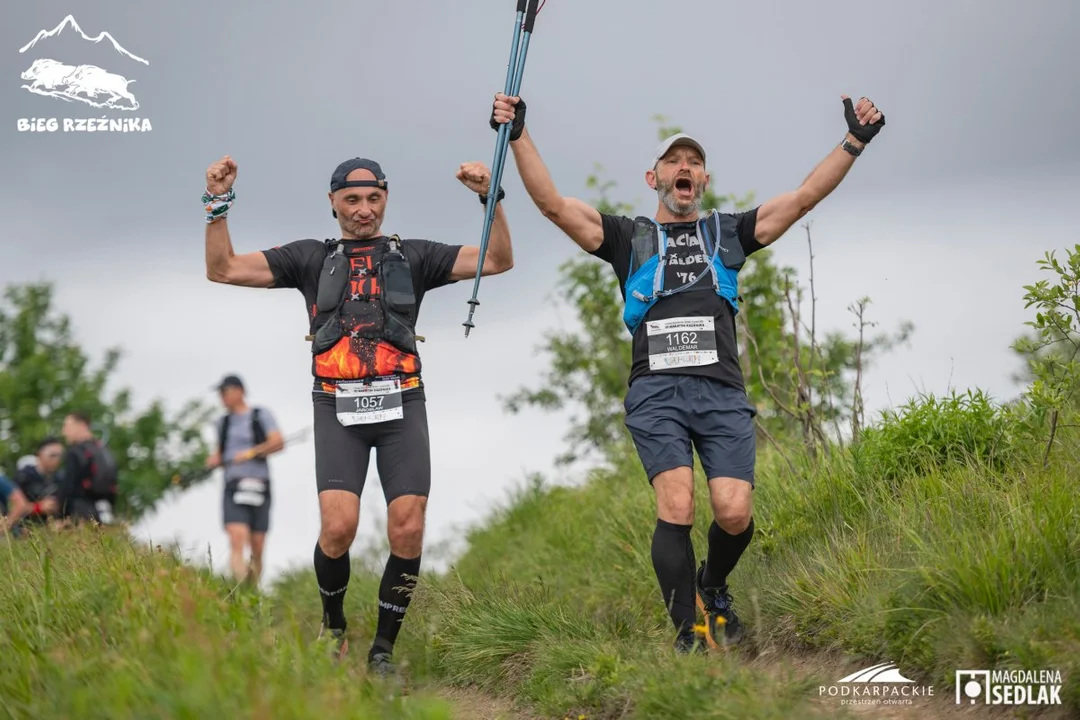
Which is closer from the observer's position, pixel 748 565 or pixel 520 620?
pixel 520 620

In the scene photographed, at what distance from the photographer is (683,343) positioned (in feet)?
20.0

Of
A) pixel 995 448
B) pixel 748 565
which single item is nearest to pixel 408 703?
pixel 748 565

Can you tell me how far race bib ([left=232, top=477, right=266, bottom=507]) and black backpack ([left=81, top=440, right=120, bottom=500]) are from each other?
1.21m

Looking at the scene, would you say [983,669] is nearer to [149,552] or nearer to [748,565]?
[748,565]

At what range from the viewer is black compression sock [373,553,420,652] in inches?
259

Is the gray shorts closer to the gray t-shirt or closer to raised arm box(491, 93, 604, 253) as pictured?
raised arm box(491, 93, 604, 253)

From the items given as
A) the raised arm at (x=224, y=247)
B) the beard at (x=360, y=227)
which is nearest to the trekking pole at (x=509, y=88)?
the beard at (x=360, y=227)

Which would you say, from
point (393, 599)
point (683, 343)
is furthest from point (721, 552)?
point (393, 599)

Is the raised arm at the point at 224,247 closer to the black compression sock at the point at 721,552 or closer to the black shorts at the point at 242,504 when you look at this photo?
the black compression sock at the point at 721,552

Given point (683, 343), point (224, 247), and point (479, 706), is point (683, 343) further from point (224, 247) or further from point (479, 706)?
point (224, 247)

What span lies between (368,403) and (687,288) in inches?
67.6

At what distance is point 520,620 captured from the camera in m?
6.62

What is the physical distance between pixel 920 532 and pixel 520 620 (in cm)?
208

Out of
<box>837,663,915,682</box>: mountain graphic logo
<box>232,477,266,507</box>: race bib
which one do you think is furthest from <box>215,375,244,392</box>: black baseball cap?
<box>837,663,915,682</box>: mountain graphic logo
